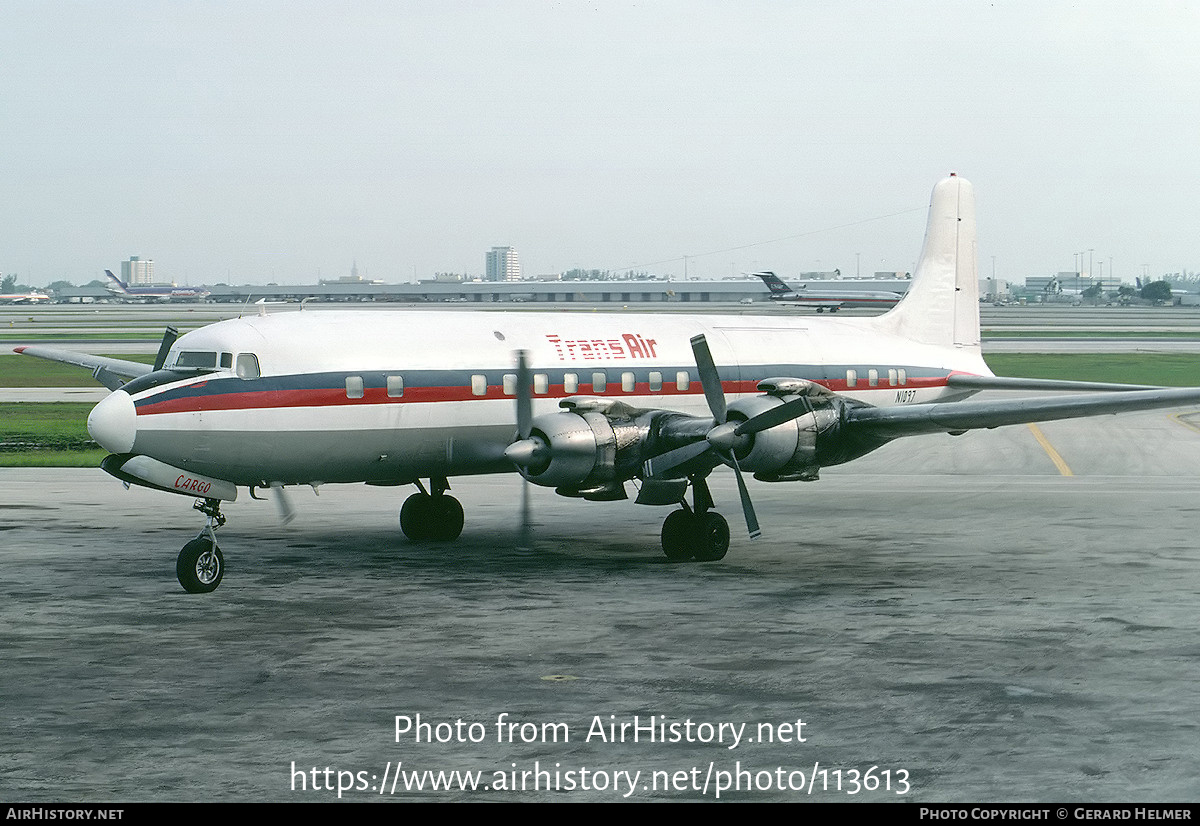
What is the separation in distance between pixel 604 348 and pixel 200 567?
881 centimetres

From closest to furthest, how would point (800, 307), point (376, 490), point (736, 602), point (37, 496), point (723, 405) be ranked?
point (736, 602) → point (723, 405) → point (37, 496) → point (376, 490) → point (800, 307)

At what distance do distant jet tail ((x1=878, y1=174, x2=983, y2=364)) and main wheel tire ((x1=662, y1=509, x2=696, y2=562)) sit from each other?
A: 1023 cm

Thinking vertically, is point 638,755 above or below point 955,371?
below

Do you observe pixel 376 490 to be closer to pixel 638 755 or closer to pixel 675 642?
pixel 675 642

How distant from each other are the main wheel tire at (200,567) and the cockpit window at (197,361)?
2.80 meters

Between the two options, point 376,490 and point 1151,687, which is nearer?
point 1151,687

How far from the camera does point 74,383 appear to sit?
63500 mm

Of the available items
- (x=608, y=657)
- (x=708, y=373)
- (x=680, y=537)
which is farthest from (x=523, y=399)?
(x=608, y=657)

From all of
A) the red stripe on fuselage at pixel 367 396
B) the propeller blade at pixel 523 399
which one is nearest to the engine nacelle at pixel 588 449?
the propeller blade at pixel 523 399

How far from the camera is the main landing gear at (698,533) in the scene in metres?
22.3

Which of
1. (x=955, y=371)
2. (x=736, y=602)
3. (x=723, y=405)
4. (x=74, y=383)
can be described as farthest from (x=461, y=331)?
(x=74, y=383)

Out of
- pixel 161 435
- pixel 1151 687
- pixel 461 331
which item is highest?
pixel 461 331

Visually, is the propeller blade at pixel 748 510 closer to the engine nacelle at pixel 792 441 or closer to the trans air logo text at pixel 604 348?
the engine nacelle at pixel 792 441

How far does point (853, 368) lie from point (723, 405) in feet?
22.2
